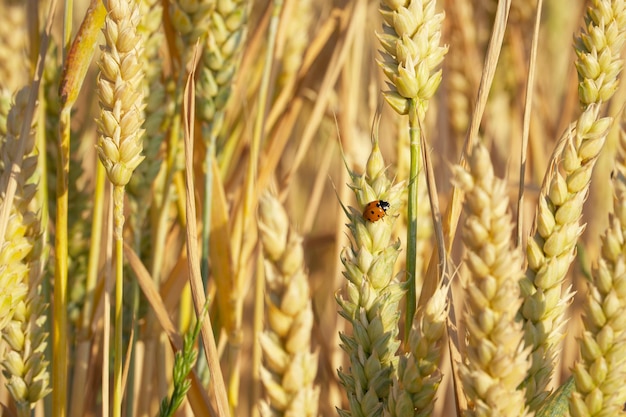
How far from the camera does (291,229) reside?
455 mm

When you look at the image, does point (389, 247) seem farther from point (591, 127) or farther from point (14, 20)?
point (14, 20)

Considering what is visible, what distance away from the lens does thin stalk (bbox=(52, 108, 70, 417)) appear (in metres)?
0.68

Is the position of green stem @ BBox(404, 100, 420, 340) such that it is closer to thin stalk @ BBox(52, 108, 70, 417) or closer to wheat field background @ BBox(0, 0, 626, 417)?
wheat field background @ BBox(0, 0, 626, 417)

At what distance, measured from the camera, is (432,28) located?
62 centimetres

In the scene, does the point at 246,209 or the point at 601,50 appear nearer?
the point at 601,50

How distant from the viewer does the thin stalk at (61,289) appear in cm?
68

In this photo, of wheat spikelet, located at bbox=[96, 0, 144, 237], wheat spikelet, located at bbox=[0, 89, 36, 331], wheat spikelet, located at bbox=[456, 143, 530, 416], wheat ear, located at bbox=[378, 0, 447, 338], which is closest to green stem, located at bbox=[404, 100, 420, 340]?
wheat ear, located at bbox=[378, 0, 447, 338]

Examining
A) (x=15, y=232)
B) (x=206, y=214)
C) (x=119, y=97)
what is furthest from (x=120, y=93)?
(x=206, y=214)

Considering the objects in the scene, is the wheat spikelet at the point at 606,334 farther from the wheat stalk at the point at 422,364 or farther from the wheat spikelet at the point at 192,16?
the wheat spikelet at the point at 192,16

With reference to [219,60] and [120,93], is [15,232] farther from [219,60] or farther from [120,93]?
[219,60]

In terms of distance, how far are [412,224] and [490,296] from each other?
0.16m

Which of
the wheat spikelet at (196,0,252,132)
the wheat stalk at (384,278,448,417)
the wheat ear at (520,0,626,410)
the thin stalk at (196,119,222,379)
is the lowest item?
the wheat stalk at (384,278,448,417)

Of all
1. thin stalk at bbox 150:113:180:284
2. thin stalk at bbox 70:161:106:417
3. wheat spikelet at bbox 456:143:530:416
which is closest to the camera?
wheat spikelet at bbox 456:143:530:416

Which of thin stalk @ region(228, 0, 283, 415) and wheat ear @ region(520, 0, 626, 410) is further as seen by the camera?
thin stalk @ region(228, 0, 283, 415)
